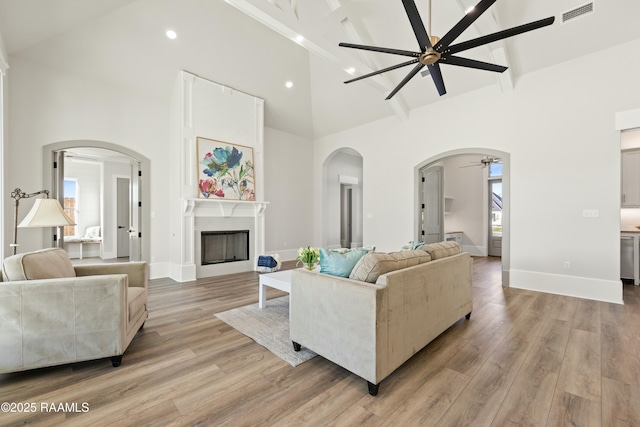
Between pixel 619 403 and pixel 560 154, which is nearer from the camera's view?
→ pixel 619 403

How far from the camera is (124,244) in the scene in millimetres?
7938

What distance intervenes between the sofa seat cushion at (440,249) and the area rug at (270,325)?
1.40m

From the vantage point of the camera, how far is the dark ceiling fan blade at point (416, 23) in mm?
2180

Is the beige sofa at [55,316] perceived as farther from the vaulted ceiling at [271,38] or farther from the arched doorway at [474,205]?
the arched doorway at [474,205]

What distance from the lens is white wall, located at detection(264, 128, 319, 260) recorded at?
7.11 m

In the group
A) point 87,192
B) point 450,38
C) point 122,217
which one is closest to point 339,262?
point 450,38

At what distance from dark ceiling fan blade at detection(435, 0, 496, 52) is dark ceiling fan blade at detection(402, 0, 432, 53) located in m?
0.11

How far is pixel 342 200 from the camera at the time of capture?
9.49 metres

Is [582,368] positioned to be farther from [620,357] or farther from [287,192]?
[287,192]

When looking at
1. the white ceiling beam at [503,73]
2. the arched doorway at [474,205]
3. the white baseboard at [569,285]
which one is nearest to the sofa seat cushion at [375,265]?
the white baseboard at [569,285]

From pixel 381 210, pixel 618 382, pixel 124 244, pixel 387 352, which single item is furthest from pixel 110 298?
pixel 124 244

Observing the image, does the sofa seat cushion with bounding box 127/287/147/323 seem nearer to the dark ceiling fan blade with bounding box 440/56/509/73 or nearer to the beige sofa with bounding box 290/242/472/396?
the beige sofa with bounding box 290/242/472/396

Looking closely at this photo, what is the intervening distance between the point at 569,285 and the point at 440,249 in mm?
2886

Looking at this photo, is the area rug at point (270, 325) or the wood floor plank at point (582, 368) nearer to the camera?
the wood floor plank at point (582, 368)
